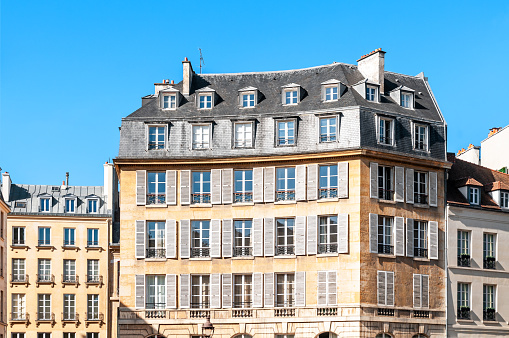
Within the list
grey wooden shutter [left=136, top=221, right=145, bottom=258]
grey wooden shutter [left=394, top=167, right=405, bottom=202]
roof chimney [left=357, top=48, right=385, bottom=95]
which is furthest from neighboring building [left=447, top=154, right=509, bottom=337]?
grey wooden shutter [left=136, top=221, right=145, bottom=258]

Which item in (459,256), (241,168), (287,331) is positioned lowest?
(287,331)

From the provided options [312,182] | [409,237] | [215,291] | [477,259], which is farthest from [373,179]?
[215,291]

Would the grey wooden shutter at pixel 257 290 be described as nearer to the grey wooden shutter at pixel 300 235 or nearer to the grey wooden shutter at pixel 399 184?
the grey wooden shutter at pixel 300 235

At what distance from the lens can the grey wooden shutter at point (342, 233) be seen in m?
51.9

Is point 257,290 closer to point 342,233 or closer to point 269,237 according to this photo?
point 269,237

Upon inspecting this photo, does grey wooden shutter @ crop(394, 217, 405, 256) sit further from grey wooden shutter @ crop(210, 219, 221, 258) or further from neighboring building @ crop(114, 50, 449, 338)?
grey wooden shutter @ crop(210, 219, 221, 258)

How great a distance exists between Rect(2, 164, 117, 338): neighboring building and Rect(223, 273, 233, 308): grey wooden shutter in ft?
86.4

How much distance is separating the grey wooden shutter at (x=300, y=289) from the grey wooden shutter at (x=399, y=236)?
505cm

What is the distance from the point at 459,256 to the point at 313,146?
10184mm

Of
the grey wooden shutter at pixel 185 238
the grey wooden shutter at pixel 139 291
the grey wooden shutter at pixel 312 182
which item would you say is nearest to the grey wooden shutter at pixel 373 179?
the grey wooden shutter at pixel 312 182

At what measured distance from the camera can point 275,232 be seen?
53.5m

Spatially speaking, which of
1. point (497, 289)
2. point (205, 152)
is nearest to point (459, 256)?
point (497, 289)

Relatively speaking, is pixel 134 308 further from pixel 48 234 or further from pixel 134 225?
pixel 48 234

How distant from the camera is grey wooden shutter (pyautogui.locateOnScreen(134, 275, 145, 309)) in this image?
53.4 meters
